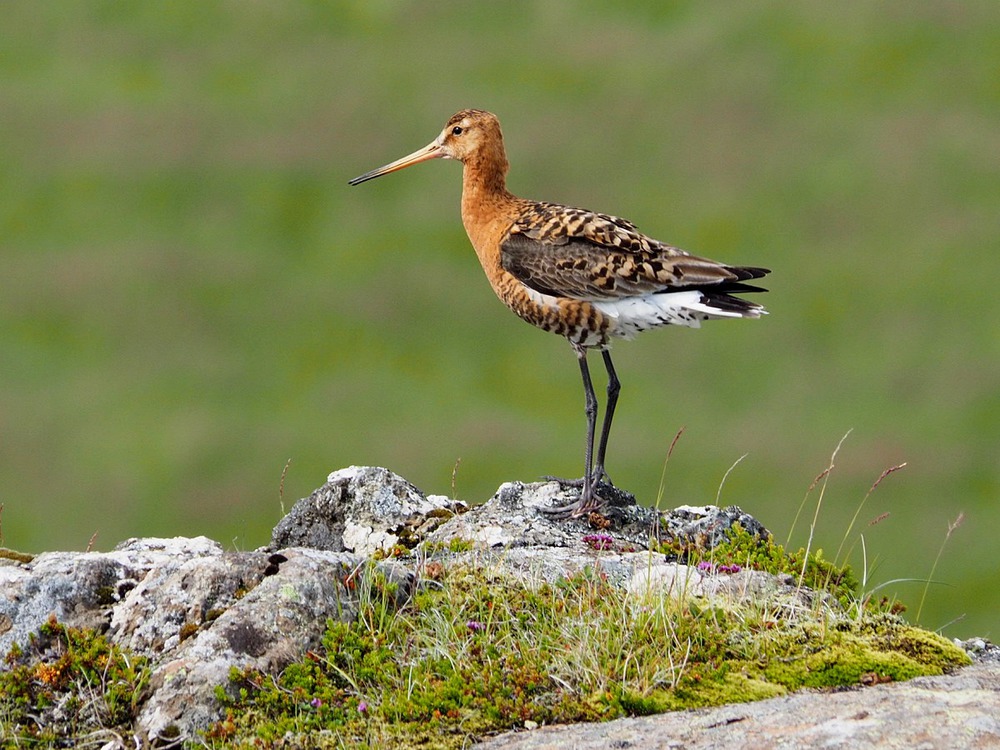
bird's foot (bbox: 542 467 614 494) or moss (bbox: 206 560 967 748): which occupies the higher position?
bird's foot (bbox: 542 467 614 494)

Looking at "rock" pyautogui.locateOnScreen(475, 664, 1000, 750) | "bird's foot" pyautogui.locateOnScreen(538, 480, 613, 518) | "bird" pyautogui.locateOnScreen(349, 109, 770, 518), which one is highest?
"bird" pyautogui.locateOnScreen(349, 109, 770, 518)

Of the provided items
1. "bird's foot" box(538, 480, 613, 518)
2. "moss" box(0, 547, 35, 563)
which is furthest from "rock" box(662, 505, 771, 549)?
"moss" box(0, 547, 35, 563)

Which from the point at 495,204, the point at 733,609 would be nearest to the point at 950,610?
the point at 495,204

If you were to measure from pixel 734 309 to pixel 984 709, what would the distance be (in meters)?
4.52

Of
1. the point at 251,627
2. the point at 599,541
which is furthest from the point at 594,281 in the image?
the point at 251,627

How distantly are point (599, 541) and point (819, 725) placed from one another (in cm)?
325

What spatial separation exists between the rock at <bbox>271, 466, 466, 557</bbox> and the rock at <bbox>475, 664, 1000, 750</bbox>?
10.1ft

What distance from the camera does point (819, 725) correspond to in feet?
22.5

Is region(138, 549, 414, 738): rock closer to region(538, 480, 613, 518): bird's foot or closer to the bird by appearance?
region(538, 480, 613, 518): bird's foot

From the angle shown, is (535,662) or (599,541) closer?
(535,662)

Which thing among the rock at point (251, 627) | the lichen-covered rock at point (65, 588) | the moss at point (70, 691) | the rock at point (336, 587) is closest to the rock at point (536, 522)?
the rock at point (336, 587)

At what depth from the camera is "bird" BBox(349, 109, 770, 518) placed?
1111cm

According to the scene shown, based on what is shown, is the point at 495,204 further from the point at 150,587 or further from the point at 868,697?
the point at 868,697

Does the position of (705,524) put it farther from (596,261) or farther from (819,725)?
(819,725)
